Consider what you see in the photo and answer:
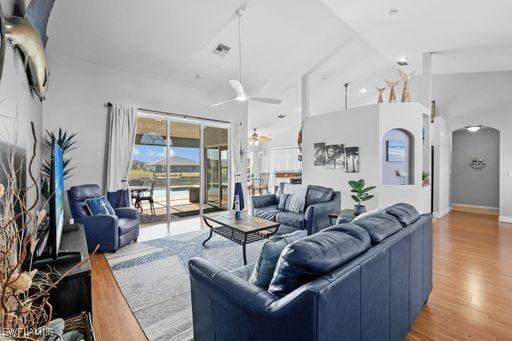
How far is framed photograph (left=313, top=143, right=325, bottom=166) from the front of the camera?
6.01 metres

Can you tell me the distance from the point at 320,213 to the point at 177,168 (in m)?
3.36

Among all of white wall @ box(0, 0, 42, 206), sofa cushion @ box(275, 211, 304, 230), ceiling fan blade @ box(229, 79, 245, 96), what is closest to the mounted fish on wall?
white wall @ box(0, 0, 42, 206)

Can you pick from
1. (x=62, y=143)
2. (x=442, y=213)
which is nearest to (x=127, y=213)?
(x=62, y=143)

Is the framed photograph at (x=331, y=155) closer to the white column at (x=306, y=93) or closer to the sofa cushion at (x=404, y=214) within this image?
the white column at (x=306, y=93)

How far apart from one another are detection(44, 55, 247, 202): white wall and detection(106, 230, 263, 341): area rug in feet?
5.68

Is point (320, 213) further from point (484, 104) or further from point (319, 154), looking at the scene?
point (484, 104)

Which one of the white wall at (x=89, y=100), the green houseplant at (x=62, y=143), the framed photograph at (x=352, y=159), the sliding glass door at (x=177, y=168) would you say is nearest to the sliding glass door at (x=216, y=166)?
the sliding glass door at (x=177, y=168)

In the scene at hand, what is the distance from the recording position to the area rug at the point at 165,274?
2078mm

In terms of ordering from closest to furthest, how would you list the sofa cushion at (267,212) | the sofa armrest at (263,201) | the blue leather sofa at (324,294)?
the blue leather sofa at (324,294), the sofa cushion at (267,212), the sofa armrest at (263,201)

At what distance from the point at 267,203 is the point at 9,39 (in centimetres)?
404

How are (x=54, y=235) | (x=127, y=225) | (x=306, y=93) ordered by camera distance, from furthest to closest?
1. (x=306, y=93)
2. (x=127, y=225)
3. (x=54, y=235)

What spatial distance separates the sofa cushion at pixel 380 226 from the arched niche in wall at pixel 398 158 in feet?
12.4

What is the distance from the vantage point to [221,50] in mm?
4645

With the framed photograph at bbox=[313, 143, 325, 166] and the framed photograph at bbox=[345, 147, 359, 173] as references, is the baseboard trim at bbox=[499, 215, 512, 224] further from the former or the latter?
the framed photograph at bbox=[313, 143, 325, 166]
